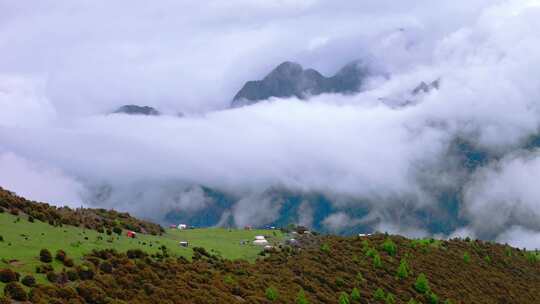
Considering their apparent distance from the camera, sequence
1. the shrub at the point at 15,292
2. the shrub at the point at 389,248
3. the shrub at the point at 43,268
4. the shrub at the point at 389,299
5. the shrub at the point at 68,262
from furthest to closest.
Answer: the shrub at the point at 389,248 < the shrub at the point at 389,299 < the shrub at the point at 68,262 < the shrub at the point at 43,268 < the shrub at the point at 15,292

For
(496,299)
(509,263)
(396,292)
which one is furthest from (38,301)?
(509,263)

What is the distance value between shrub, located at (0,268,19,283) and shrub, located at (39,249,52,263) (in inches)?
280

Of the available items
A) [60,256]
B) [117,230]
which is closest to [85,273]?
[60,256]

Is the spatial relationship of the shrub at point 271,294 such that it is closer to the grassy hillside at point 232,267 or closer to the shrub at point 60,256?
the grassy hillside at point 232,267

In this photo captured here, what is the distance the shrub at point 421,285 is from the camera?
306 feet

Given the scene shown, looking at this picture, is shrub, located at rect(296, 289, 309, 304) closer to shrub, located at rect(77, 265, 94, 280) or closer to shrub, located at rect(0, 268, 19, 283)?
shrub, located at rect(77, 265, 94, 280)

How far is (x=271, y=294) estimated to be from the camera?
6769 cm

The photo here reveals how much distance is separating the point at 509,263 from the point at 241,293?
260 feet

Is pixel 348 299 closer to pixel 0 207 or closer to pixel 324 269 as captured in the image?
pixel 324 269

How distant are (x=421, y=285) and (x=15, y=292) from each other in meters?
63.7

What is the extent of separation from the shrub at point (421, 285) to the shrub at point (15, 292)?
205 feet

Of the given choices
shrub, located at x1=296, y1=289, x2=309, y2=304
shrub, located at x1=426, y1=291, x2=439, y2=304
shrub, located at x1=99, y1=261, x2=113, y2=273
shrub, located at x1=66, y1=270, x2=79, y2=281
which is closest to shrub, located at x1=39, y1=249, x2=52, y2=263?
shrub, located at x1=66, y1=270, x2=79, y2=281

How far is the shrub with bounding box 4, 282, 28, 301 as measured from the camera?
4606 cm

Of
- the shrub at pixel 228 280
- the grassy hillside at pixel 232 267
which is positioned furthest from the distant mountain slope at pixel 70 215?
the shrub at pixel 228 280
